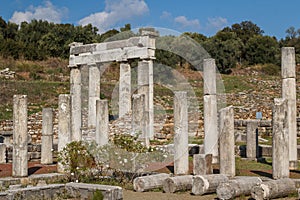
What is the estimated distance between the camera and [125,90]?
25.5 metres

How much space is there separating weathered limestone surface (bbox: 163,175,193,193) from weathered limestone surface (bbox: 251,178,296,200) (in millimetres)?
1997

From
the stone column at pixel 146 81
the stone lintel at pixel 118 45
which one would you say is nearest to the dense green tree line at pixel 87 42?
the stone lintel at pixel 118 45

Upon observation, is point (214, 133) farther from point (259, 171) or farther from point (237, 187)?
point (237, 187)

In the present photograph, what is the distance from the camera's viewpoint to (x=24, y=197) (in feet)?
35.4

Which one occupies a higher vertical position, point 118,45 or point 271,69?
point 271,69

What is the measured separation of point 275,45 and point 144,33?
4239 cm

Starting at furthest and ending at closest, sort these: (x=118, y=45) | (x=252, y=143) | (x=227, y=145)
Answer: (x=118, y=45) → (x=252, y=143) → (x=227, y=145)

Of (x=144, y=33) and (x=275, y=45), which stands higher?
(x=275, y=45)

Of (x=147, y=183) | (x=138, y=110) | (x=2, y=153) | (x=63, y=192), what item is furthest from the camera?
(x=2, y=153)

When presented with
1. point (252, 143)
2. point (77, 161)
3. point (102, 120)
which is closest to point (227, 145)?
point (77, 161)

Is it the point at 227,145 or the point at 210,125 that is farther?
the point at 210,125

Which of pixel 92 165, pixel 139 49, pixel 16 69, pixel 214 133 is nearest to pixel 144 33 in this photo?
pixel 139 49

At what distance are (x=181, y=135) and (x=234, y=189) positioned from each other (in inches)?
169

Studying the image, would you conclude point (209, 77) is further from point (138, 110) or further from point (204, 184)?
point (204, 184)
